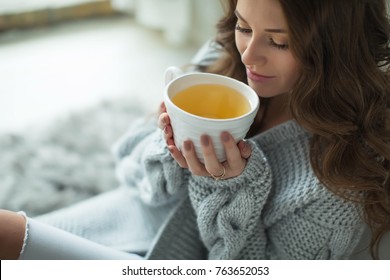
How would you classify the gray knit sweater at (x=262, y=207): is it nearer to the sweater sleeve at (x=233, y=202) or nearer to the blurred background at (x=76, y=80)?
the sweater sleeve at (x=233, y=202)

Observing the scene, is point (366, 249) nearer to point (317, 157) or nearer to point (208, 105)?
point (317, 157)

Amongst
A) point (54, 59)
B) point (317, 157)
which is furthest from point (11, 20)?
point (317, 157)

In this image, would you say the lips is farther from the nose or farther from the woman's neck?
the woman's neck

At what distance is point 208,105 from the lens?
772 millimetres

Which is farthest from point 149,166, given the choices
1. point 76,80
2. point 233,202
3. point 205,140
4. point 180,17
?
point 180,17

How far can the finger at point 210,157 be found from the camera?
665mm

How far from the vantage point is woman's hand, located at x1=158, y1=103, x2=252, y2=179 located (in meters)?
0.67

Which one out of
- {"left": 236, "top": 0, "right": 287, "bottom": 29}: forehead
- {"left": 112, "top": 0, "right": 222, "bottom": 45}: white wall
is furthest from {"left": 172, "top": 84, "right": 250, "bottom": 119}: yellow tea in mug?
{"left": 112, "top": 0, "right": 222, "bottom": 45}: white wall

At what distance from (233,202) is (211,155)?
0.55 feet

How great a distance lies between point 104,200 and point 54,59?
1132mm

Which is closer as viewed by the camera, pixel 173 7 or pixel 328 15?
pixel 328 15

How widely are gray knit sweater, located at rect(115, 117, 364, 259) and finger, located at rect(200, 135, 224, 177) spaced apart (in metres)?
0.08

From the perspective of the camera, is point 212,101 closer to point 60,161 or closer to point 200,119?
point 200,119

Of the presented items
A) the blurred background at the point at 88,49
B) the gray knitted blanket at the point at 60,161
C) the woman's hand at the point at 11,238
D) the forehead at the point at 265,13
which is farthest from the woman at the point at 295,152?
the blurred background at the point at 88,49
